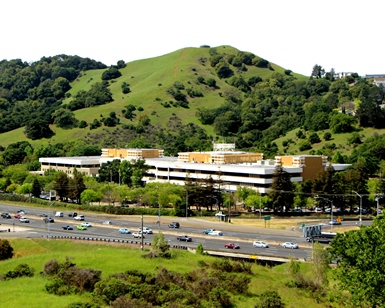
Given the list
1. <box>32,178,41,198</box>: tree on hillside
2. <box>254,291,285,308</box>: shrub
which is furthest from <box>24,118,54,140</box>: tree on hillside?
<box>254,291,285,308</box>: shrub

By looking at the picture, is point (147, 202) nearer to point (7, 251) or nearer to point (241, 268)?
point (7, 251)

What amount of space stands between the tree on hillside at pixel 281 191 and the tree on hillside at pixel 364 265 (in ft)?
166

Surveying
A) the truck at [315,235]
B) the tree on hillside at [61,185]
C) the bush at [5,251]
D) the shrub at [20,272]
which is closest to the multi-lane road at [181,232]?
the truck at [315,235]

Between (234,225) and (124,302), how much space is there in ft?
166

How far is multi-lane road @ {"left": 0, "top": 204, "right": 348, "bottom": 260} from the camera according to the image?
6669 cm

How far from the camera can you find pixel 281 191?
3696 inches

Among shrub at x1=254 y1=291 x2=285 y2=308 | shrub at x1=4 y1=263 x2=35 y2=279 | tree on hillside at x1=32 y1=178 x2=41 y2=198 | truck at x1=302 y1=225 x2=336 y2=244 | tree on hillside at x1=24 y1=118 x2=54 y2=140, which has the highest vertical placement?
tree on hillside at x1=24 y1=118 x2=54 y2=140

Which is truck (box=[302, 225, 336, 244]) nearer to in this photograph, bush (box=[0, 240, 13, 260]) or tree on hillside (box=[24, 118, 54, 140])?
bush (box=[0, 240, 13, 260])

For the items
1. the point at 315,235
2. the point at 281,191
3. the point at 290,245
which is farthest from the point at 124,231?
the point at 281,191

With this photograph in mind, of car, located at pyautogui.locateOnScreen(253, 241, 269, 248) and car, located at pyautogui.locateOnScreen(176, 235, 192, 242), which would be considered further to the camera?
car, located at pyautogui.locateOnScreen(176, 235, 192, 242)

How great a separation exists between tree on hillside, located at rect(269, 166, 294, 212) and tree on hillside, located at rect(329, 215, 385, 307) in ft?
166

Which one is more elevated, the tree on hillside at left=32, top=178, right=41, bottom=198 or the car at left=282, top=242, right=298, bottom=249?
the tree on hillside at left=32, top=178, right=41, bottom=198

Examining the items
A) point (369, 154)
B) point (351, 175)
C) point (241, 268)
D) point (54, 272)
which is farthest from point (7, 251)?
point (369, 154)

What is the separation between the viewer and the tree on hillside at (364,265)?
39.4 metres
